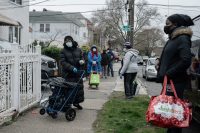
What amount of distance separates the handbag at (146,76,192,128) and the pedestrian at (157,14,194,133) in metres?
0.27

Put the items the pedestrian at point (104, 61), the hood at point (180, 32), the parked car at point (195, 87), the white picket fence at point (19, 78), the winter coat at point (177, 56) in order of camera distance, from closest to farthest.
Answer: the winter coat at point (177, 56)
the hood at point (180, 32)
the parked car at point (195, 87)
the white picket fence at point (19, 78)
the pedestrian at point (104, 61)

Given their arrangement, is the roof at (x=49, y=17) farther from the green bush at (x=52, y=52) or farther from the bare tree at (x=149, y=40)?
the green bush at (x=52, y=52)

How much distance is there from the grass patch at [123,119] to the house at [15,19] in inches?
503

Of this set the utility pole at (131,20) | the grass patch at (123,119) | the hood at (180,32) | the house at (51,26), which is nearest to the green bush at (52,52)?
the utility pole at (131,20)

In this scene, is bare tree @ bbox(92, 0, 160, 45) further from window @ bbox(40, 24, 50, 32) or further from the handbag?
the handbag

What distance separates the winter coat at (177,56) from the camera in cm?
522

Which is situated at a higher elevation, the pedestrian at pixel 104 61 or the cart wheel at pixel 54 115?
the pedestrian at pixel 104 61

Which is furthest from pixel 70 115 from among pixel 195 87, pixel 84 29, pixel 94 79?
pixel 84 29

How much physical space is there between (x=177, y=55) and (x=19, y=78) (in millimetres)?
3462

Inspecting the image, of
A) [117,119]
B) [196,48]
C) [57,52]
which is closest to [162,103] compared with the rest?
[196,48]

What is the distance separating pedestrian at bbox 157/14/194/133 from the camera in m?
5.23

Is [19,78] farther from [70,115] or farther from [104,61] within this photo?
[104,61]

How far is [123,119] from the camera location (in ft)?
25.4

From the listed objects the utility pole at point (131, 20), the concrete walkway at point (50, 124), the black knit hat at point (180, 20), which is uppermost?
the utility pole at point (131, 20)
